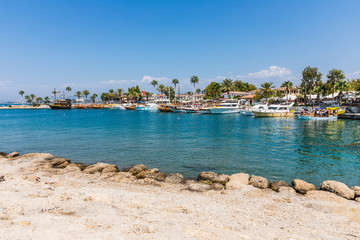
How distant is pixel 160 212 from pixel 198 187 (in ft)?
13.6

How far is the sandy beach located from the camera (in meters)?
6.77

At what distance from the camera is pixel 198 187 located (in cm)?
1252

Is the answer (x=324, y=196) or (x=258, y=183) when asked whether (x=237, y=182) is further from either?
(x=324, y=196)

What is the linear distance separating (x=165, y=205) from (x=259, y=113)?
57.7 metres

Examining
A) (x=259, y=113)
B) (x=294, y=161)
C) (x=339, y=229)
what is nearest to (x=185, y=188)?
(x=339, y=229)

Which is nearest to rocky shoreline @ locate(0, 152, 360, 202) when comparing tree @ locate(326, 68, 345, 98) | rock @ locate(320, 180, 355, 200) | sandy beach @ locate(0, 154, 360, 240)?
rock @ locate(320, 180, 355, 200)

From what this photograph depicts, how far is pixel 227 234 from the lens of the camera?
6914mm

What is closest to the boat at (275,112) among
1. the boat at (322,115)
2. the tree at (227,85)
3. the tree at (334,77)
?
the boat at (322,115)

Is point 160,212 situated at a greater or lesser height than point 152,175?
greater

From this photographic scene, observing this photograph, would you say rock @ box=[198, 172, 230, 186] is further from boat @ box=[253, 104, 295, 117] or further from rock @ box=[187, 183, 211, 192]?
boat @ box=[253, 104, 295, 117]

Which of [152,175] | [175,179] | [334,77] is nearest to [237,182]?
[175,179]

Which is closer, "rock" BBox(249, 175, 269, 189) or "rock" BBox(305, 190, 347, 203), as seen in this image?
"rock" BBox(305, 190, 347, 203)

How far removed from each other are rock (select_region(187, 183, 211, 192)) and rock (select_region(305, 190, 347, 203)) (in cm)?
516

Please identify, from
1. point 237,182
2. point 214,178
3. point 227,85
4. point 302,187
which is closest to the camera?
point 302,187
